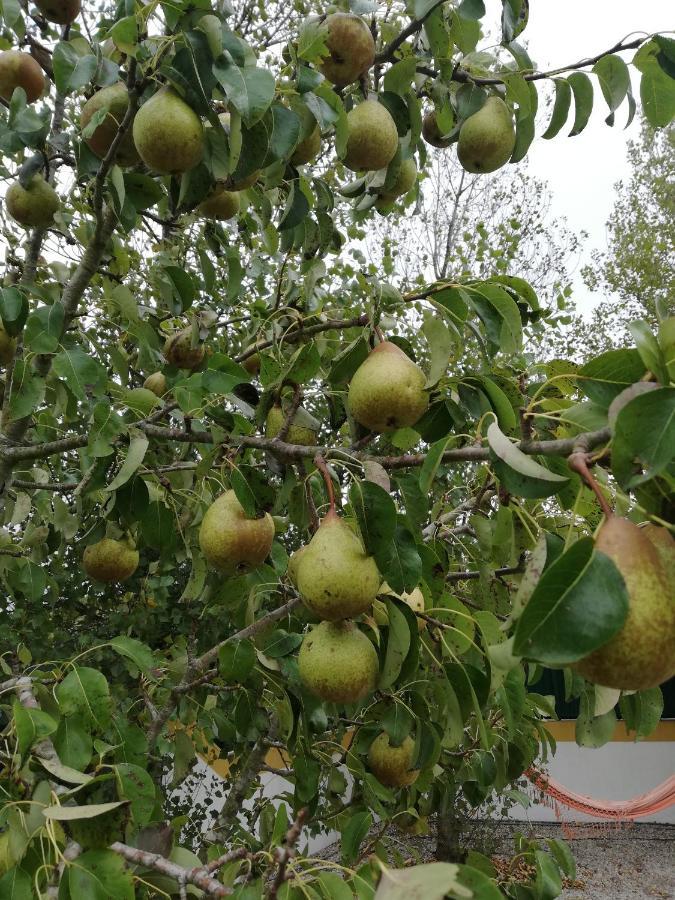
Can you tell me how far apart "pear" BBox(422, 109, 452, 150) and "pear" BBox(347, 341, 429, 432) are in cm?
112

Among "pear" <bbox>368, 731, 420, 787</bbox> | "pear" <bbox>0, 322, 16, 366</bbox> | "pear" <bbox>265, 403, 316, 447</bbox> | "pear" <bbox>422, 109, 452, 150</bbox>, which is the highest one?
"pear" <bbox>422, 109, 452, 150</bbox>

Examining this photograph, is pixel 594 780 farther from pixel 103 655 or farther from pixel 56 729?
pixel 56 729

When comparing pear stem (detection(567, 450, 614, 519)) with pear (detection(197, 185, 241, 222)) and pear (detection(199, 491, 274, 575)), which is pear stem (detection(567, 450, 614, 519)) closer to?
pear (detection(199, 491, 274, 575))

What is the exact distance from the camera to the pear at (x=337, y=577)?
1.15 meters

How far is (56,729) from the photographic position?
3.98ft

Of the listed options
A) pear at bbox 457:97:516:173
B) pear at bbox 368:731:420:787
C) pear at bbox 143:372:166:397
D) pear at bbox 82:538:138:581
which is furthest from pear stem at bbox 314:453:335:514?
pear at bbox 143:372:166:397

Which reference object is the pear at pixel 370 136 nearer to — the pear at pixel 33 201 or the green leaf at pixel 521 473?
the pear at pixel 33 201

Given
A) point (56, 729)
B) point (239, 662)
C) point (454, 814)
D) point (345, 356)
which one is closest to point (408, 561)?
point (345, 356)

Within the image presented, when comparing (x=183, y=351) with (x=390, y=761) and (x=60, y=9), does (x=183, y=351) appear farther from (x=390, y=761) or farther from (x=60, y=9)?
(x=390, y=761)

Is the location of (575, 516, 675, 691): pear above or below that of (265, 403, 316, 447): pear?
below

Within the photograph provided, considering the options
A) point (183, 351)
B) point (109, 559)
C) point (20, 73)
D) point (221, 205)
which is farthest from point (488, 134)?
point (109, 559)

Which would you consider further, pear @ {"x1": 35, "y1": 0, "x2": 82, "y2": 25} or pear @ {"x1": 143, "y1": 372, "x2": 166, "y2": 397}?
pear @ {"x1": 143, "y1": 372, "x2": 166, "y2": 397}

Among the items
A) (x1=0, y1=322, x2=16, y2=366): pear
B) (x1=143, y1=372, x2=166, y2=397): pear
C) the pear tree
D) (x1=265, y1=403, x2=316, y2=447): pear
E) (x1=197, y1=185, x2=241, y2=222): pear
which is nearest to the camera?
the pear tree

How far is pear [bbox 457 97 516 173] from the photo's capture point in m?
1.93
